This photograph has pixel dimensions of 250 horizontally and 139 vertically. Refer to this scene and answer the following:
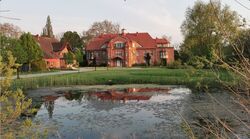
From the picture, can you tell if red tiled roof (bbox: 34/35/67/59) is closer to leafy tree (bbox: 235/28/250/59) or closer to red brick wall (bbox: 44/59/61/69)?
red brick wall (bbox: 44/59/61/69)

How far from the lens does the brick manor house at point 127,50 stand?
6400 centimetres

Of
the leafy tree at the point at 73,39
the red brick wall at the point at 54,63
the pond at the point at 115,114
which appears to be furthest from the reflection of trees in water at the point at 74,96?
the leafy tree at the point at 73,39

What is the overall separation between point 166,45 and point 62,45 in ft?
60.5

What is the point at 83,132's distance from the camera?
11180 mm

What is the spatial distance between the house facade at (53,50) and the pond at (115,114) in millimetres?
34236

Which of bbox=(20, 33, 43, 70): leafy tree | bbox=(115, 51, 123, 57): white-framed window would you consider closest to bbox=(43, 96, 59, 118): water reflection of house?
bbox=(20, 33, 43, 70): leafy tree

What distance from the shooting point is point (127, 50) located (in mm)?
63531

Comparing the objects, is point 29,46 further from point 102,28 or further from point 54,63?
point 102,28

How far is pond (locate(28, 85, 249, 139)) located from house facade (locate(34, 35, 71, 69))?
3424 cm

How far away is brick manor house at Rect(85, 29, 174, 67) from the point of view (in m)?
64.0

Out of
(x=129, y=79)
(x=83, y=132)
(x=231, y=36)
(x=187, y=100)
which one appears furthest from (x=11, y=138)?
(x=129, y=79)

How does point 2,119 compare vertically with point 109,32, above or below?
below

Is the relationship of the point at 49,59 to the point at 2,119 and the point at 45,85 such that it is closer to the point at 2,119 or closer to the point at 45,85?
the point at 45,85

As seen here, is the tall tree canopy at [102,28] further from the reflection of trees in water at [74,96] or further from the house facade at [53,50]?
the reflection of trees in water at [74,96]
